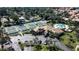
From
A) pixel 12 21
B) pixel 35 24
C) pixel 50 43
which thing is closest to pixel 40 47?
pixel 50 43

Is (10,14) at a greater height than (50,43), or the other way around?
(10,14)

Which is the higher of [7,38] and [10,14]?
[10,14]

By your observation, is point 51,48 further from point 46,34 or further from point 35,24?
point 35,24
